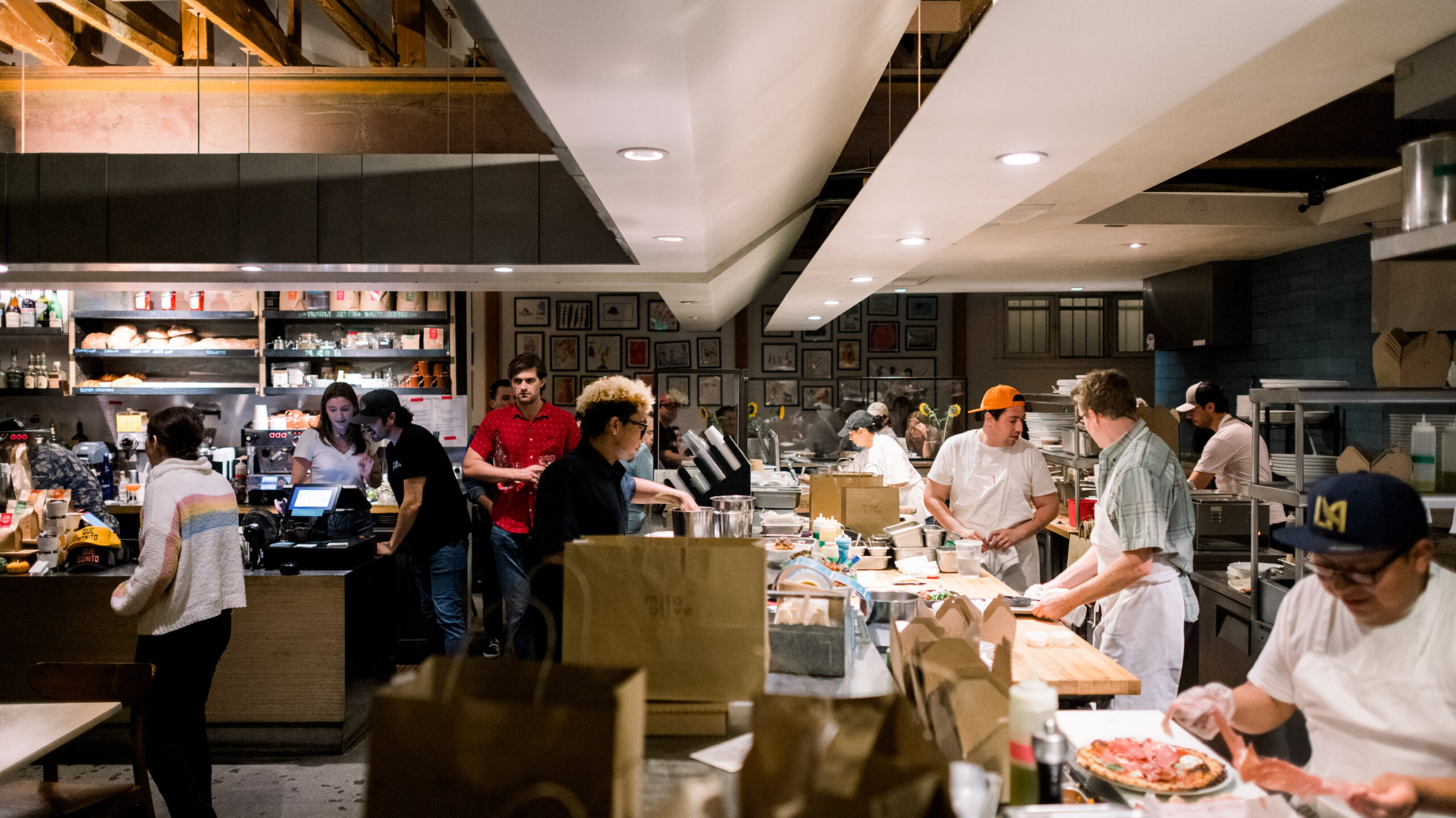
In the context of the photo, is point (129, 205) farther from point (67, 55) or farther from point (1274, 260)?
point (1274, 260)

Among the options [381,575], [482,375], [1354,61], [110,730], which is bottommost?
[110,730]

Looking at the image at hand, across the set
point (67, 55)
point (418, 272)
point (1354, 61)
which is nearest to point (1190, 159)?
point (1354, 61)

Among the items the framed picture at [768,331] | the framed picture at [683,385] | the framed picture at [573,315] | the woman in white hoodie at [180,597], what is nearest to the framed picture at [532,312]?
the framed picture at [573,315]

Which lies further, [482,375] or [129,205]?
[482,375]

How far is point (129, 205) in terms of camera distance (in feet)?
14.7

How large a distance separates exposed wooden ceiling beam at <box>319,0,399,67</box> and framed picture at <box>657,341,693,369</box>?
4397 mm

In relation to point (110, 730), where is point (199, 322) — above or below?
above

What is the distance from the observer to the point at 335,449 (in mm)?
6035

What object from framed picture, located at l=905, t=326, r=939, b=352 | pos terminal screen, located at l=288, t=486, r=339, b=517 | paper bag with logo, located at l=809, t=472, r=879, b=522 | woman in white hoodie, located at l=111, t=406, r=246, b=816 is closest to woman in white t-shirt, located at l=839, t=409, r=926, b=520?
paper bag with logo, located at l=809, t=472, r=879, b=522

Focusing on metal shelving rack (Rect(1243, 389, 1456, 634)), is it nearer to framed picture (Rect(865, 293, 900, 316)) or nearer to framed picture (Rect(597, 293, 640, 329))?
framed picture (Rect(865, 293, 900, 316))

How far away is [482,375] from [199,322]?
2.65m

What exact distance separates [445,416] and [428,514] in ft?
10.7

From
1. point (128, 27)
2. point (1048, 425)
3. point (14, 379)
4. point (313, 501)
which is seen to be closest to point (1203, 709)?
point (313, 501)

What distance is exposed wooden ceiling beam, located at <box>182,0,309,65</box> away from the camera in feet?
14.2
